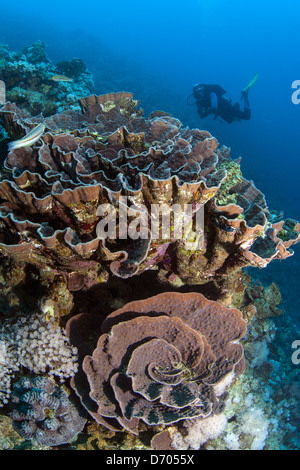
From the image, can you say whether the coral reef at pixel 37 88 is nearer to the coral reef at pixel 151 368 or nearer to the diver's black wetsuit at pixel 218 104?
the diver's black wetsuit at pixel 218 104

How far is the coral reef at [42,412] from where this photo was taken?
8.64 ft

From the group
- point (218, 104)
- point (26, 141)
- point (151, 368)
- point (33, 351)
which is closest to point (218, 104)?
point (218, 104)

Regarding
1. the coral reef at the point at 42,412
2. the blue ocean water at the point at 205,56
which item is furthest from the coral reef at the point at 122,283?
the blue ocean water at the point at 205,56

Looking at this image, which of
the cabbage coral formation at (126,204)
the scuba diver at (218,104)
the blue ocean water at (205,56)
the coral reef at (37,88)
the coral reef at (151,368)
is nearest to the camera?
the cabbage coral formation at (126,204)

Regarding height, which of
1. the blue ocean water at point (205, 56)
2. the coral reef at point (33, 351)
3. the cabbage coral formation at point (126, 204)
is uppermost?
the blue ocean water at point (205, 56)

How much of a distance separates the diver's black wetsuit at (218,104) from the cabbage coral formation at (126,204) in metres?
12.4

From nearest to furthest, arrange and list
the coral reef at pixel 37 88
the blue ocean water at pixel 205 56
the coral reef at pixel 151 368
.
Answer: the coral reef at pixel 151 368
the coral reef at pixel 37 88
the blue ocean water at pixel 205 56

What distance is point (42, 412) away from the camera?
2676 millimetres

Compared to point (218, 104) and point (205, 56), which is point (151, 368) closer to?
point (218, 104)

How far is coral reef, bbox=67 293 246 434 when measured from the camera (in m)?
2.75

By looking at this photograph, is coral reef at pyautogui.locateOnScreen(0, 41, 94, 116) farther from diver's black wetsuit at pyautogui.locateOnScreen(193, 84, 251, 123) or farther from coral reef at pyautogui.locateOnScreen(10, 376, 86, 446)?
coral reef at pyautogui.locateOnScreen(10, 376, 86, 446)

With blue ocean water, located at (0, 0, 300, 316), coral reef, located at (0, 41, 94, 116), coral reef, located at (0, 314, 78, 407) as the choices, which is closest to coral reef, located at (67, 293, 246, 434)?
coral reef, located at (0, 314, 78, 407)

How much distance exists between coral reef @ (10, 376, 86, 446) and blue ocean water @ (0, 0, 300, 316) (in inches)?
420
